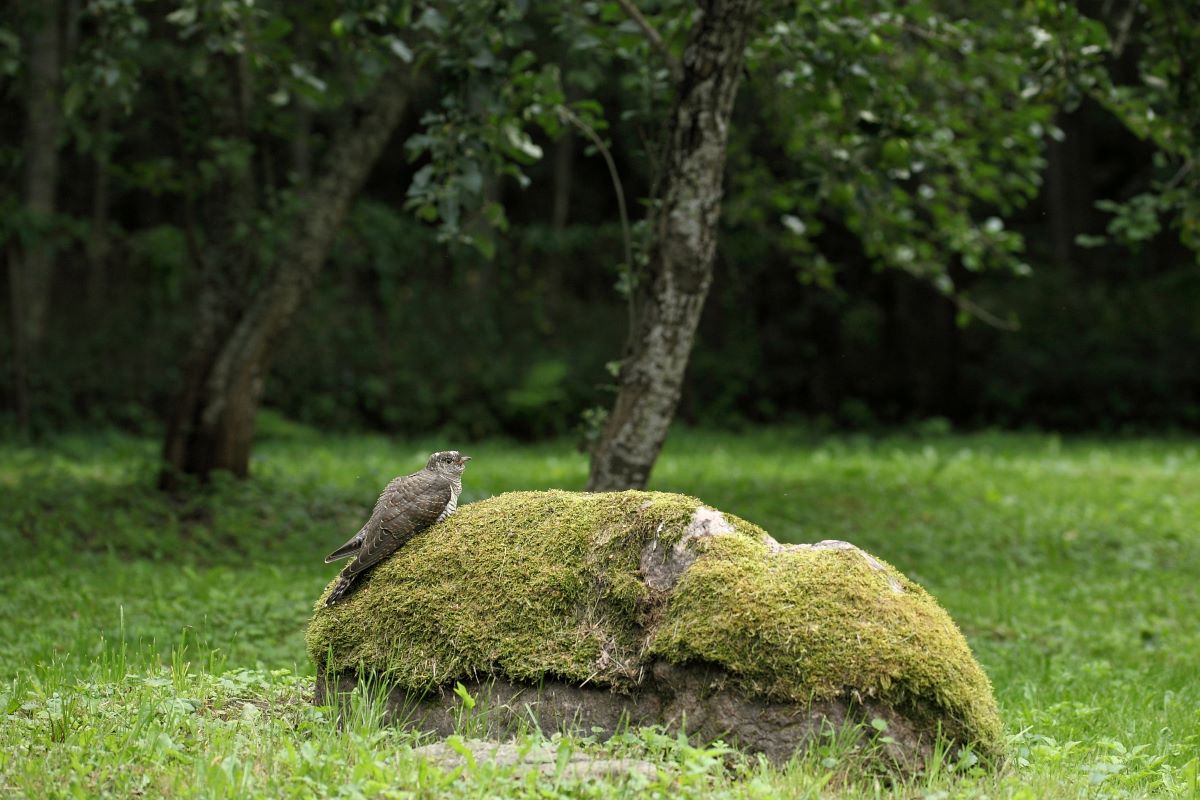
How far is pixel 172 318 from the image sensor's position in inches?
628

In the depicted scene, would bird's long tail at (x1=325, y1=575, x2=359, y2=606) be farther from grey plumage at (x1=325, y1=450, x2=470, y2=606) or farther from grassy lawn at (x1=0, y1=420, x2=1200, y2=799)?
grassy lawn at (x1=0, y1=420, x2=1200, y2=799)

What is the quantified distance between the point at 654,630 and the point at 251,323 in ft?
21.8

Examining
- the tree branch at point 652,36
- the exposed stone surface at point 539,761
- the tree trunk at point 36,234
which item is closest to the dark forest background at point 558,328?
the tree trunk at point 36,234

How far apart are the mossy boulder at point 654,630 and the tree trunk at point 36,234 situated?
35.9 ft

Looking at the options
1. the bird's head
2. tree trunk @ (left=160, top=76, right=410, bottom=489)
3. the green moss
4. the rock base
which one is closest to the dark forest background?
tree trunk @ (left=160, top=76, right=410, bottom=489)

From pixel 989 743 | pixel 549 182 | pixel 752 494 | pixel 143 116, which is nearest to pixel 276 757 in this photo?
pixel 989 743

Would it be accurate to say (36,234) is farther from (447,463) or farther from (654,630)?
(654,630)

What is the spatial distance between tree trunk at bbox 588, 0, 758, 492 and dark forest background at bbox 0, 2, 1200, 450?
7679 millimetres

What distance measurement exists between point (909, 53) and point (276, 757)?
332 inches

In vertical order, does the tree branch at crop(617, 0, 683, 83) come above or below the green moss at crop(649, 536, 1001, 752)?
above

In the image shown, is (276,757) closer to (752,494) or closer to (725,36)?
(725,36)

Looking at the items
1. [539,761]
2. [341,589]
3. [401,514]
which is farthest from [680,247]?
[539,761]

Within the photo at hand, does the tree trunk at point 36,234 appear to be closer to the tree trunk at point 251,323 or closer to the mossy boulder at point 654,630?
the tree trunk at point 251,323

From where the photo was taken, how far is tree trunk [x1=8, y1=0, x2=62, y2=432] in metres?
14.2
